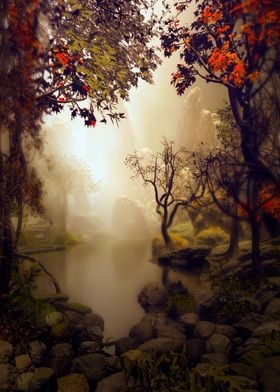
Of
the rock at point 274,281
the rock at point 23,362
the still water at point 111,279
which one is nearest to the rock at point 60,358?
the rock at point 23,362

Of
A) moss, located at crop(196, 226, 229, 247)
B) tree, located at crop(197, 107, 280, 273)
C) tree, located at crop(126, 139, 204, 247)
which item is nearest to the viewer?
tree, located at crop(197, 107, 280, 273)

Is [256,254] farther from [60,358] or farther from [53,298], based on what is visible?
[60,358]

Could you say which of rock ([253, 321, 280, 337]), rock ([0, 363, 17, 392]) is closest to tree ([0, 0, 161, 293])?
rock ([0, 363, 17, 392])

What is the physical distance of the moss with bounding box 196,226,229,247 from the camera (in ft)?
60.3

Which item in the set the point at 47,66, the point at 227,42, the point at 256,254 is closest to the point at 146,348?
the point at 256,254

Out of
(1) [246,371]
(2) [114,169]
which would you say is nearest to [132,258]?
(1) [246,371]

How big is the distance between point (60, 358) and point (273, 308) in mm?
5187

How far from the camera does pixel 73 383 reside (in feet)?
18.5

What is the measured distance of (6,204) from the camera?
7.93m

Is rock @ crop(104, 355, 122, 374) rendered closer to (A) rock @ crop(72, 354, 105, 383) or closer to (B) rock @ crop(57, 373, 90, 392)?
(A) rock @ crop(72, 354, 105, 383)

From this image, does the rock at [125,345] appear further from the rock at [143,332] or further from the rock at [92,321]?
the rock at [92,321]

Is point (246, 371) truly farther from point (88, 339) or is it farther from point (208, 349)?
point (88, 339)

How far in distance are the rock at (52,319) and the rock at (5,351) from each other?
3.14 feet

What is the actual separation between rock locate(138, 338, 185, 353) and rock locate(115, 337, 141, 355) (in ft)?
2.04
